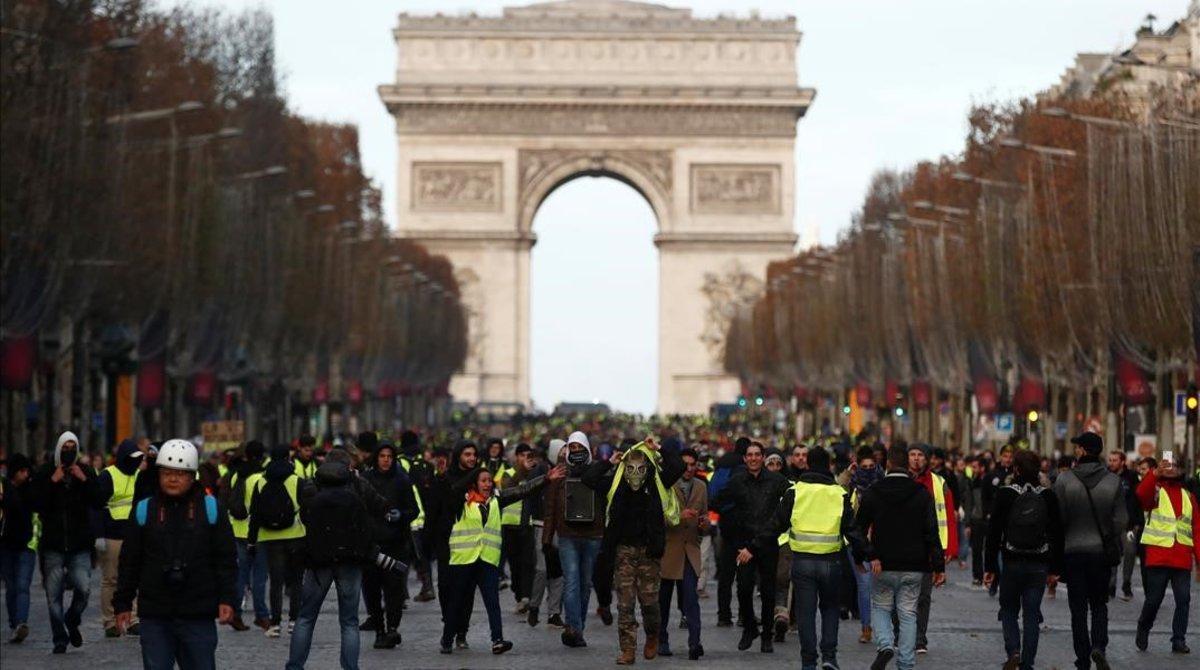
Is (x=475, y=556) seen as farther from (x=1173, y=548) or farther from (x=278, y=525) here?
(x=1173, y=548)

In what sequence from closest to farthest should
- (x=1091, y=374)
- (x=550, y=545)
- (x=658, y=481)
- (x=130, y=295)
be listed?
(x=658, y=481) → (x=550, y=545) → (x=130, y=295) → (x=1091, y=374)

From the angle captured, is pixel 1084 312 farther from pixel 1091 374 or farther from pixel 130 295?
pixel 130 295

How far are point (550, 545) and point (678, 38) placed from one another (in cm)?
9393

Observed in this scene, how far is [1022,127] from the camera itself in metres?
68.2

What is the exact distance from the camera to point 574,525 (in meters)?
24.1

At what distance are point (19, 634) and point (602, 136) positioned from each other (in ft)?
314

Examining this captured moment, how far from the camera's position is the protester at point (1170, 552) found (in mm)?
23922

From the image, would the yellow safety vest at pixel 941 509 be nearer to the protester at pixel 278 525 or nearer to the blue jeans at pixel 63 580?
the protester at pixel 278 525

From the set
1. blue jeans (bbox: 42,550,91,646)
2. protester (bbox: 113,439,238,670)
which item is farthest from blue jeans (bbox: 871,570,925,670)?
blue jeans (bbox: 42,550,91,646)

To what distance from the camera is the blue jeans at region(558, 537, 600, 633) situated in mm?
23891

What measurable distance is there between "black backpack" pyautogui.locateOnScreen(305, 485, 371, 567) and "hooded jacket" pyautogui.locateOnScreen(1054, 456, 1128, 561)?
4.85 m

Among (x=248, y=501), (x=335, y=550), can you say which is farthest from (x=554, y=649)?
(x=335, y=550)

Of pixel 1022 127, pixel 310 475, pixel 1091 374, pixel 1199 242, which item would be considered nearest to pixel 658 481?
pixel 310 475

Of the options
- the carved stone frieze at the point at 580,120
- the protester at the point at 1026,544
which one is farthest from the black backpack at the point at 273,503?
the carved stone frieze at the point at 580,120
